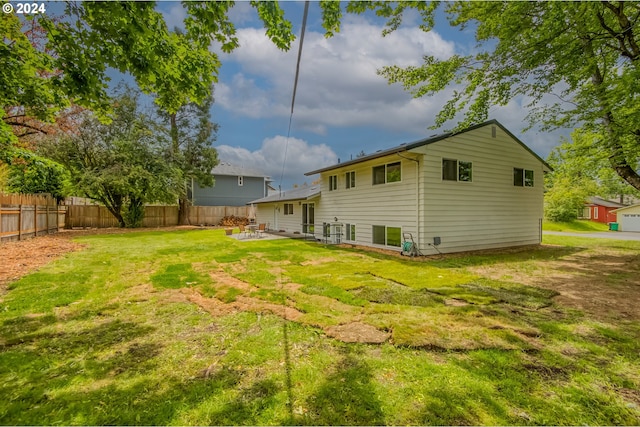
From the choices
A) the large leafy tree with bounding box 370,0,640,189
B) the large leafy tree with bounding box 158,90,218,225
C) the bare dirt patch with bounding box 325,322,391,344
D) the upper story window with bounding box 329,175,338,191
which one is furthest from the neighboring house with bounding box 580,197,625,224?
the bare dirt patch with bounding box 325,322,391,344

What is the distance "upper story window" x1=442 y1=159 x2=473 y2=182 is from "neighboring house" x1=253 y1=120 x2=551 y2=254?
4 centimetres

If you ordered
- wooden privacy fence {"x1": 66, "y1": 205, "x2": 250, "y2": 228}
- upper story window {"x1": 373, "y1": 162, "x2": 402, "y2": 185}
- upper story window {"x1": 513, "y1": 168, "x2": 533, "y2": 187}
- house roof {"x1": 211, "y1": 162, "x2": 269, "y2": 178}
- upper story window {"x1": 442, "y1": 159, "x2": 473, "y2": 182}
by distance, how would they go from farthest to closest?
house roof {"x1": 211, "y1": 162, "x2": 269, "y2": 178} < wooden privacy fence {"x1": 66, "y1": 205, "x2": 250, "y2": 228} < upper story window {"x1": 513, "y1": 168, "x2": 533, "y2": 187} < upper story window {"x1": 373, "y1": 162, "x2": 402, "y2": 185} < upper story window {"x1": 442, "y1": 159, "x2": 473, "y2": 182}

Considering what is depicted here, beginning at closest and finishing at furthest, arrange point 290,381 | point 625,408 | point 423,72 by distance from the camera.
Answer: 1. point 625,408
2. point 290,381
3. point 423,72

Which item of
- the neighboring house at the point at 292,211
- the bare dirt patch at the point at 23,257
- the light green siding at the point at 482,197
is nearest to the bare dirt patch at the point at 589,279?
the light green siding at the point at 482,197

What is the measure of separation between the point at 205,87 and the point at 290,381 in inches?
199

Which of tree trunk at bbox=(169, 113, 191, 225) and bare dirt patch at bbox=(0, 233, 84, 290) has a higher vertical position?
Answer: tree trunk at bbox=(169, 113, 191, 225)

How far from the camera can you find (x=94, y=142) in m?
18.7

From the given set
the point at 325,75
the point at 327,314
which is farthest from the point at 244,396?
the point at 325,75

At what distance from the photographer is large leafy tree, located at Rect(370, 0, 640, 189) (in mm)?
7203

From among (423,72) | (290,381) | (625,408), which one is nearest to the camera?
(625,408)

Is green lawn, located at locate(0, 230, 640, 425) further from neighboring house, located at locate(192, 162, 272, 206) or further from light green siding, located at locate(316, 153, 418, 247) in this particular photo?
neighboring house, located at locate(192, 162, 272, 206)

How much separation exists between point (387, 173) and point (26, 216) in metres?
16.5

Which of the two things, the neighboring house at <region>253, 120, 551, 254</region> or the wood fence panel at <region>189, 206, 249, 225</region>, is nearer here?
the neighboring house at <region>253, 120, 551, 254</region>

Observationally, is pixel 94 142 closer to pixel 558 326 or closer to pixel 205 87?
pixel 205 87
